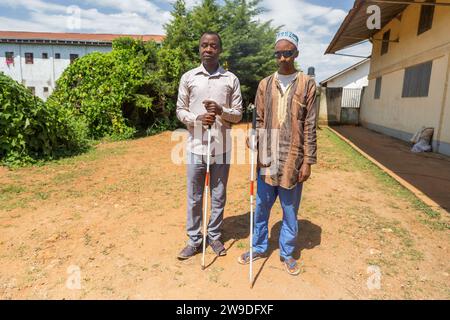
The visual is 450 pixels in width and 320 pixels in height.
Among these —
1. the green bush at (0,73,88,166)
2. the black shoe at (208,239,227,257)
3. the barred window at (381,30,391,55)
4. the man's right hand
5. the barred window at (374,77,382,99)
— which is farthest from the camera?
the barred window at (374,77,382,99)

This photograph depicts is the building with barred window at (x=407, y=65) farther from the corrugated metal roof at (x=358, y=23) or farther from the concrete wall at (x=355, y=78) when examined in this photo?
the concrete wall at (x=355, y=78)

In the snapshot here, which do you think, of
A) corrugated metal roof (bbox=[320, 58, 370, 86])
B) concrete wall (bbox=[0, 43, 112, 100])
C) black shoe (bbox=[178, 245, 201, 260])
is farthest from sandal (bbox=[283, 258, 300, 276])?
concrete wall (bbox=[0, 43, 112, 100])

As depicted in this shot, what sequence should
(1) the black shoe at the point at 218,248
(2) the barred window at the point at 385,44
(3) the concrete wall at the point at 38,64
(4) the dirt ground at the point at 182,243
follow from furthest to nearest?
(3) the concrete wall at the point at 38,64 → (2) the barred window at the point at 385,44 → (1) the black shoe at the point at 218,248 → (4) the dirt ground at the point at 182,243

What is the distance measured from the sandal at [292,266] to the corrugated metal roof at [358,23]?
7.59 metres

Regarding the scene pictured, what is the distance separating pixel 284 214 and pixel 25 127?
6134mm

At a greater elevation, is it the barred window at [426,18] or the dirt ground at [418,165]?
the barred window at [426,18]

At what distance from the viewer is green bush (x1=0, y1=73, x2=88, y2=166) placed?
6.53 meters

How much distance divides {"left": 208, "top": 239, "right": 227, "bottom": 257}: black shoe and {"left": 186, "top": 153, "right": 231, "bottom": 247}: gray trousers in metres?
0.14

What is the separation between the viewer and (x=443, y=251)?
332cm

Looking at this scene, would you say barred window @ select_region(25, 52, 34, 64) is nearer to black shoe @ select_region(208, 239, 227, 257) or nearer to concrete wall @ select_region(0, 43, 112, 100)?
concrete wall @ select_region(0, 43, 112, 100)

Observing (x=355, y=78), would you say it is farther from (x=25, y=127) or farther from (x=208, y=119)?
(x=208, y=119)

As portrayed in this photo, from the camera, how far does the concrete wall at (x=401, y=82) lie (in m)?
8.63

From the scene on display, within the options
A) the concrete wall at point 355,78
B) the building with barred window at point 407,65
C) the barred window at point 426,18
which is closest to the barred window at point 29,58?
the building with barred window at point 407,65

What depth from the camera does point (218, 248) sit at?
319cm
